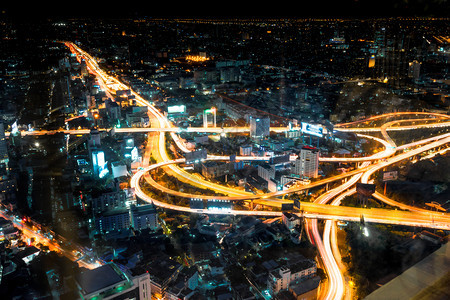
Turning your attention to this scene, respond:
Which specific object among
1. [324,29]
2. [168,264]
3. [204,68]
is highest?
[324,29]

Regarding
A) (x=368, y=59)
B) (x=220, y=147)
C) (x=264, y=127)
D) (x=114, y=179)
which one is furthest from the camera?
(x=368, y=59)

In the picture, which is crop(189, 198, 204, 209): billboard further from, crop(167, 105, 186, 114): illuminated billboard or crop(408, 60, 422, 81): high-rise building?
crop(408, 60, 422, 81): high-rise building

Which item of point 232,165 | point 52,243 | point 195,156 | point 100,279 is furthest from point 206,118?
point 100,279

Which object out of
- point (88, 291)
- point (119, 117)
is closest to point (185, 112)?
point (119, 117)

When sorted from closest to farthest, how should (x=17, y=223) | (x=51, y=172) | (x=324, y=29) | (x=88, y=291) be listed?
(x=88, y=291) < (x=17, y=223) < (x=51, y=172) < (x=324, y=29)

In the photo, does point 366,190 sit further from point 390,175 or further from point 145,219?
point 145,219

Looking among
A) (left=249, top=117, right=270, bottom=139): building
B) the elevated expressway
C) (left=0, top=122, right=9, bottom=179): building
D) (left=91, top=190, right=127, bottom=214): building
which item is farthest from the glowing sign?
(left=249, top=117, right=270, bottom=139): building

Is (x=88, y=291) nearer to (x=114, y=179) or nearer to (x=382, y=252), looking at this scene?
(x=382, y=252)
